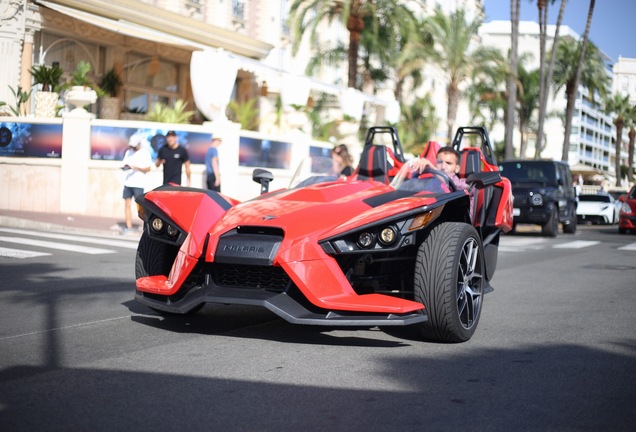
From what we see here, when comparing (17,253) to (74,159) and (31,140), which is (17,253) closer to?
(74,159)

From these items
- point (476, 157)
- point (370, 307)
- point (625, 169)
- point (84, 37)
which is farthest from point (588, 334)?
point (625, 169)

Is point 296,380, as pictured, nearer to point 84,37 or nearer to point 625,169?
point 84,37

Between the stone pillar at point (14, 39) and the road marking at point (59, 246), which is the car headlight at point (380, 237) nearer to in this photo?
the road marking at point (59, 246)

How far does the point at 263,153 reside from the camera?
74.3ft

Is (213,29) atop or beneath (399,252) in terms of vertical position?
atop

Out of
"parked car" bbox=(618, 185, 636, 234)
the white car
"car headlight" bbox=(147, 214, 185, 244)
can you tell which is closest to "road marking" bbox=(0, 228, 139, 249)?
"car headlight" bbox=(147, 214, 185, 244)

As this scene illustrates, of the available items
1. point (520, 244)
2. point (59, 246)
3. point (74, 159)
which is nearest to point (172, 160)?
point (59, 246)

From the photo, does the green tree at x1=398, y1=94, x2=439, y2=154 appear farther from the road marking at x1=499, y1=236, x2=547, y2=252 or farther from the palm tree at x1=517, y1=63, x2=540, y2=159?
the road marking at x1=499, y1=236, x2=547, y2=252

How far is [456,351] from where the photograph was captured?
5.84m

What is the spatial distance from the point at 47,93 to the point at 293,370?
687 inches

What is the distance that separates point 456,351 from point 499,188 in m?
2.90

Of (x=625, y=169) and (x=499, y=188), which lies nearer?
(x=499, y=188)

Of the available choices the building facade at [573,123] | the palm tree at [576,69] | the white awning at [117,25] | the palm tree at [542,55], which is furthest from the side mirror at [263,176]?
the building facade at [573,123]

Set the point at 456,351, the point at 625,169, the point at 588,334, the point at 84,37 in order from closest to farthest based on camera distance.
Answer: the point at 456,351, the point at 588,334, the point at 84,37, the point at 625,169
